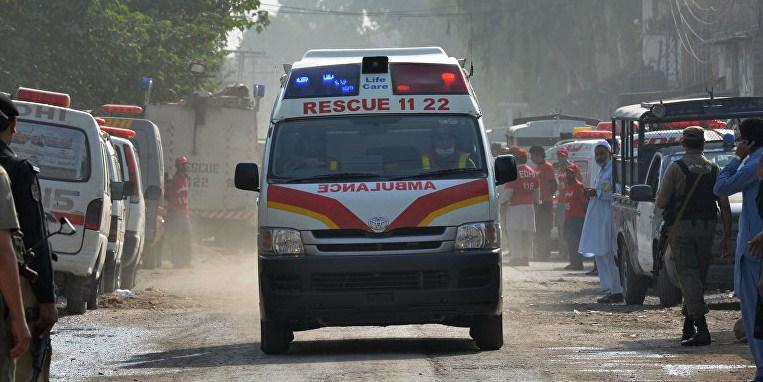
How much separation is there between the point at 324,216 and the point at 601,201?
7.89 m

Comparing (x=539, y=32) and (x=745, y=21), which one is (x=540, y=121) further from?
(x=539, y=32)

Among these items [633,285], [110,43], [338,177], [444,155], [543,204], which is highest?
[110,43]

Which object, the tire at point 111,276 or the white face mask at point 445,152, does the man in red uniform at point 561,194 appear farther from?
the white face mask at point 445,152

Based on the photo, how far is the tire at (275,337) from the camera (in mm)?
12305

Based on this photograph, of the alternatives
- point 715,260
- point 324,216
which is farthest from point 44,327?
point 715,260

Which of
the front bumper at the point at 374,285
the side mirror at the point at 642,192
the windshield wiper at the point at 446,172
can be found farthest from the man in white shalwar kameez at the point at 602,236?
the front bumper at the point at 374,285

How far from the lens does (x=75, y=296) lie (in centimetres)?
1655

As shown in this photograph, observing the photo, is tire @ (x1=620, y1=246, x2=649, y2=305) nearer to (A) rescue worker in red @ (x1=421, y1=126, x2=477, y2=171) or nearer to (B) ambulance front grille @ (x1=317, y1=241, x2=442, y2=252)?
(A) rescue worker in red @ (x1=421, y1=126, x2=477, y2=171)

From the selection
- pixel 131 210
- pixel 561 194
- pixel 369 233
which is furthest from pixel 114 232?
pixel 561 194

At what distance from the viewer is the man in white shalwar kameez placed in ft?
62.1

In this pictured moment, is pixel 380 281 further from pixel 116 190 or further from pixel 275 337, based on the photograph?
pixel 116 190

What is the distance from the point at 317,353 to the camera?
12562 mm

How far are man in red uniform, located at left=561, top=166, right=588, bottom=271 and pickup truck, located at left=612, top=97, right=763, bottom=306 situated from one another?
594 cm

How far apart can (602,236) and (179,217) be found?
1016 centimetres
